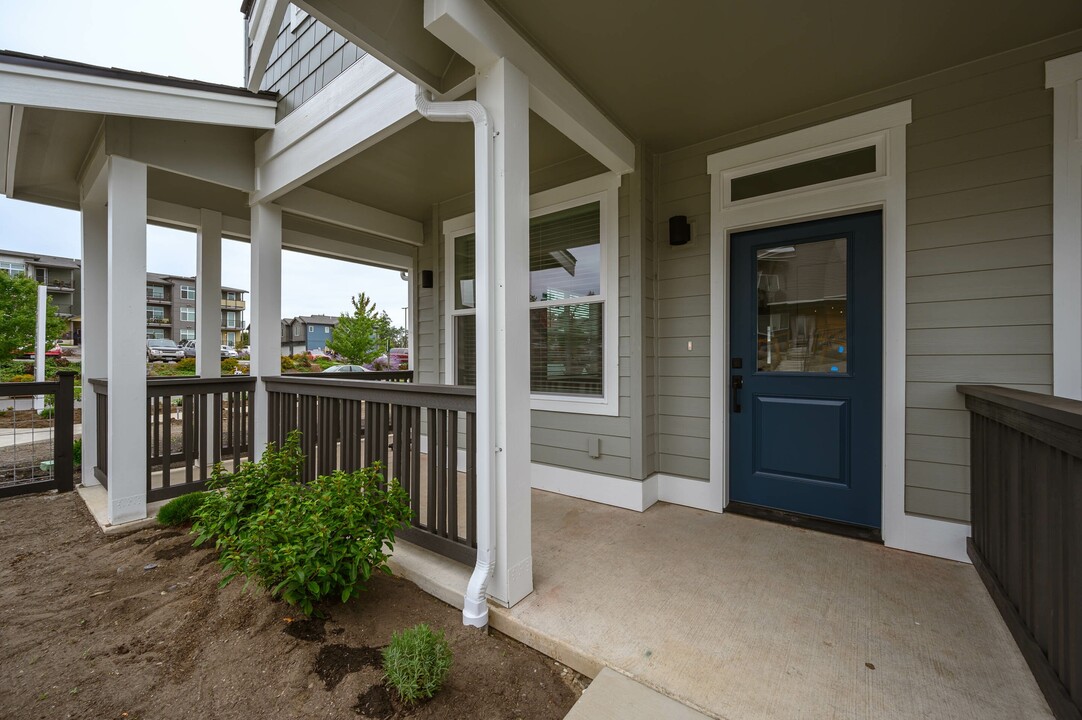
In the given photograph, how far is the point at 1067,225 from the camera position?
2.04m

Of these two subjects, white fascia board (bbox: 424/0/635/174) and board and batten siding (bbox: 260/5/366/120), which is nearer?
white fascia board (bbox: 424/0/635/174)

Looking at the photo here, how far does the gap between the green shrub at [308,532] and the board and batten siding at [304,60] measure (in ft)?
8.52

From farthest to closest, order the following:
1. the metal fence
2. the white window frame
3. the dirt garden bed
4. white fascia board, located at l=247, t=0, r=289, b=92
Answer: the metal fence
the white window frame
white fascia board, located at l=247, t=0, r=289, b=92
the dirt garden bed

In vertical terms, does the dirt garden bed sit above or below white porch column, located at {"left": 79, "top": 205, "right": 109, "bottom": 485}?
below

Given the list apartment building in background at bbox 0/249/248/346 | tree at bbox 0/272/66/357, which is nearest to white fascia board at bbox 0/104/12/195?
tree at bbox 0/272/66/357

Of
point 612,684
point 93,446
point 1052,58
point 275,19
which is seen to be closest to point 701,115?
point 1052,58

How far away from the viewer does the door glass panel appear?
2689 mm

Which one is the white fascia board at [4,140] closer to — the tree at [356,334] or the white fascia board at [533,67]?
the white fascia board at [533,67]

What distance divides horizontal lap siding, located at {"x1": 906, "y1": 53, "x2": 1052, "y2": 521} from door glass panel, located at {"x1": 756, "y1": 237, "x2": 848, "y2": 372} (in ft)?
1.17

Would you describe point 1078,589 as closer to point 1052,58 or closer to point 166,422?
point 1052,58

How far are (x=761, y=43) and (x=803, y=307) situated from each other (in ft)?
4.97

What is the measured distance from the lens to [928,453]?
237 cm

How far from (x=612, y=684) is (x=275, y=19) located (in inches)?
115

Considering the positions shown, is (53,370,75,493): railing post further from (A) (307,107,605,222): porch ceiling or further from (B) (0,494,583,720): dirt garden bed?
(A) (307,107,605,222): porch ceiling
